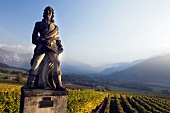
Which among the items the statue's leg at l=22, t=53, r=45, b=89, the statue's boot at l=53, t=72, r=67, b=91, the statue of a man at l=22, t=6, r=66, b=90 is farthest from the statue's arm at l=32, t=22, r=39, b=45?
the statue's boot at l=53, t=72, r=67, b=91

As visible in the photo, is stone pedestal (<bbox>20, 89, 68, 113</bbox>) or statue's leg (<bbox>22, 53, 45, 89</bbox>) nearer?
stone pedestal (<bbox>20, 89, 68, 113</bbox>)

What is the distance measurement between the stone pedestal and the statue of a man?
39cm

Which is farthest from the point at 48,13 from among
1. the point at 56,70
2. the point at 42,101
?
the point at 42,101

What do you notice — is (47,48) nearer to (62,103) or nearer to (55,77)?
(55,77)

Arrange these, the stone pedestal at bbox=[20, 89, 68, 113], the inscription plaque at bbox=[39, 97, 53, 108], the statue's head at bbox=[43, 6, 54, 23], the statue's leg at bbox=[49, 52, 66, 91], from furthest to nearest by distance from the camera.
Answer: the statue's head at bbox=[43, 6, 54, 23] → the statue's leg at bbox=[49, 52, 66, 91] → the inscription plaque at bbox=[39, 97, 53, 108] → the stone pedestal at bbox=[20, 89, 68, 113]

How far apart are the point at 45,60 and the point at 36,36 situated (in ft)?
3.27

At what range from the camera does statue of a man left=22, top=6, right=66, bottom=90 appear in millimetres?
7664

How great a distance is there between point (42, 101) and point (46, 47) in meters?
1.95

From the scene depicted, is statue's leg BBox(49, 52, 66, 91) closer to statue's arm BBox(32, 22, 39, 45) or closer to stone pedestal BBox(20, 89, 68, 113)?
stone pedestal BBox(20, 89, 68, 113)

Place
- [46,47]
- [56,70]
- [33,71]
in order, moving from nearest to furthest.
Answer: [33,71] → [46,47] → [56,70]

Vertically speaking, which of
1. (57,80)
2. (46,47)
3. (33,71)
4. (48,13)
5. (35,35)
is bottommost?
(57,80)

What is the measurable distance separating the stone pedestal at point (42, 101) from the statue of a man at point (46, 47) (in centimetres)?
39

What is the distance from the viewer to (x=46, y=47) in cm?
779

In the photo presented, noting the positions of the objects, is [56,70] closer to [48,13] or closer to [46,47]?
[46,47]
